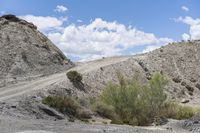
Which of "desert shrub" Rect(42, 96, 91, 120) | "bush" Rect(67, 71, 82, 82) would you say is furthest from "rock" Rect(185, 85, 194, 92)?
"desert shrub" Rect(42, 96, 91, 120)

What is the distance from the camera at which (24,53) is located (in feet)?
230

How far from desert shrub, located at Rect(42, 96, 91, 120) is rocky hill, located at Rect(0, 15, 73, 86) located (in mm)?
16818

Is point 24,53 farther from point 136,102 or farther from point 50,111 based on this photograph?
point 50,111

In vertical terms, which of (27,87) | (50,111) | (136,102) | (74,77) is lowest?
(50,111)

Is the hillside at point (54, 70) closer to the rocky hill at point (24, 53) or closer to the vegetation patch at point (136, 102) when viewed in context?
the rocky hill at point (24, 53)

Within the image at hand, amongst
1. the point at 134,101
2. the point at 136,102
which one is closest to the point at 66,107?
the point at 134,101

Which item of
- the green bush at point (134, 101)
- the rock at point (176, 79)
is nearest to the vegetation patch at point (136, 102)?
the green bush at point (134, 101)

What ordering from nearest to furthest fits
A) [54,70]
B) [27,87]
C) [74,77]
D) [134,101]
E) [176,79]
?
[134,101]
[27,87]
[74,77]
[54,70]
[176,79]

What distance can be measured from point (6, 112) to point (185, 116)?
58.8ft

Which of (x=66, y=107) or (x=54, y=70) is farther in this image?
(x=54, y=70)

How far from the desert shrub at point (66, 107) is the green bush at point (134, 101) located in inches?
87.9

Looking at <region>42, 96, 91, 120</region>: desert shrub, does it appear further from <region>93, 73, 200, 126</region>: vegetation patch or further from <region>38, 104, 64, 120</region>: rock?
<region>38, 104, 64, 120</region>: rock

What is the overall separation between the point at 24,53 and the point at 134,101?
33727mm

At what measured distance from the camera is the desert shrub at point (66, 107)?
1567 inches
